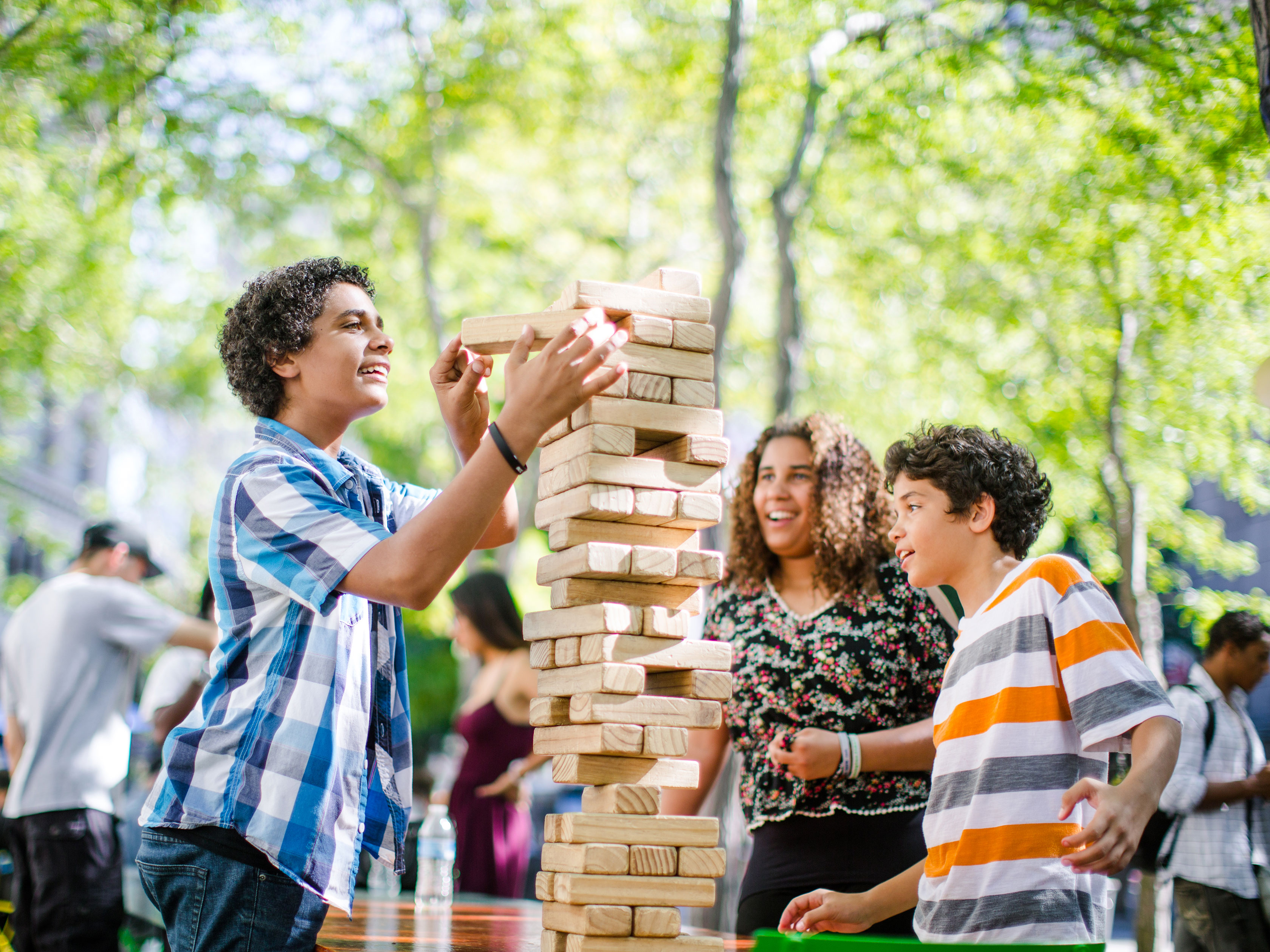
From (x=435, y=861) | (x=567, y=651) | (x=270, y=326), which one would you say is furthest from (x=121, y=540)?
(x=567, y=651)

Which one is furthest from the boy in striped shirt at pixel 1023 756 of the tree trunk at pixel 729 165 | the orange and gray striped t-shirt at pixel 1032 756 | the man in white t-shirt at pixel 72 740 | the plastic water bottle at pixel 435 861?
the tree trunk at pixel 729 165

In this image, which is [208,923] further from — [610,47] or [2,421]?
[2,421]

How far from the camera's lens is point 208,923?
74.8 inches

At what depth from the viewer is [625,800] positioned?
2.16m

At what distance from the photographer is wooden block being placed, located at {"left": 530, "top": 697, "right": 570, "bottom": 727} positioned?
7.52 feet

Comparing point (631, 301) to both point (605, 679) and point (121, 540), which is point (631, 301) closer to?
point (605, 679)

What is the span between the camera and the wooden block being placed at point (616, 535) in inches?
89.0

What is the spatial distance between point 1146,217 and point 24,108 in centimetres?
734

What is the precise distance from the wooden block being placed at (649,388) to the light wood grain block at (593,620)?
0.45 meters

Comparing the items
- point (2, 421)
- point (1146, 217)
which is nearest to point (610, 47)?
point (1146, 217)

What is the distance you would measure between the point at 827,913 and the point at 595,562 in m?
0.96

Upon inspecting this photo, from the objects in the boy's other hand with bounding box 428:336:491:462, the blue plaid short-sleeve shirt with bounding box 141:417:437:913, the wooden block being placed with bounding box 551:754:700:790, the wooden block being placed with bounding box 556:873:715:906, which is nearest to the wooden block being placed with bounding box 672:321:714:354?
the boy's other hand with bounding box 428:336:491:462

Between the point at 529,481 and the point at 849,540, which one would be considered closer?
the point at 849,540

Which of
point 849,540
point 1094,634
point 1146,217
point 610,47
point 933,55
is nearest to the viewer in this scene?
point 1094,634
